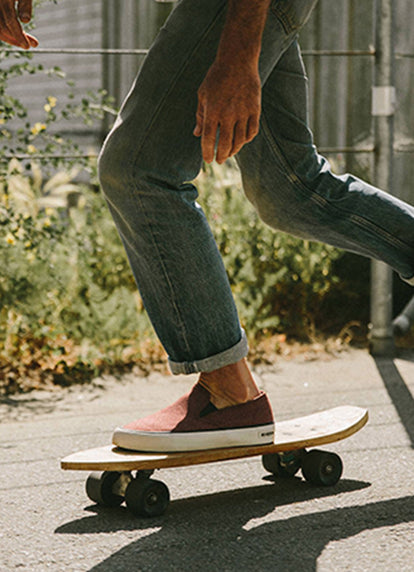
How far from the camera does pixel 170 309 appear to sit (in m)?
2.14

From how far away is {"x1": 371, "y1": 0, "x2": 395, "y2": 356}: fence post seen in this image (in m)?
4.05

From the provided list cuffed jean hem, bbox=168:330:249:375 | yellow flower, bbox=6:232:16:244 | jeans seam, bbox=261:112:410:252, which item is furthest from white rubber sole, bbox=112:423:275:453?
yellow flower, bbox=6:232:16:244

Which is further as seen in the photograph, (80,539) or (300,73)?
(300,73)

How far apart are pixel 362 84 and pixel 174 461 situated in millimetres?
5175

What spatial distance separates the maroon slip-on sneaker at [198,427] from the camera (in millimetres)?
2133

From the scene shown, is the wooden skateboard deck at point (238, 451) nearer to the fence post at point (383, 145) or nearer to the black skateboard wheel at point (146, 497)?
the black skateboard wheel at point (146, 497)

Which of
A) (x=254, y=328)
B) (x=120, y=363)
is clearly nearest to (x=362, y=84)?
(x=254, y=328)

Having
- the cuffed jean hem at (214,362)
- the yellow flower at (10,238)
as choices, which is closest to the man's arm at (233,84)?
the cuffed jean hem at (214,362)

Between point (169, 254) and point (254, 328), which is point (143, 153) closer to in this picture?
point (169, 254)

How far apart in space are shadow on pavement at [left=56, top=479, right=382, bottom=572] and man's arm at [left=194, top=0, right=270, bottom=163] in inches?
30.6

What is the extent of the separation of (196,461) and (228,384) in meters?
0.19

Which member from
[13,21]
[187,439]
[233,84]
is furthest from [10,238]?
[233,84]

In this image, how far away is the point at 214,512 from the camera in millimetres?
2150

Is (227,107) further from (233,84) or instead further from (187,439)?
(187,439)
